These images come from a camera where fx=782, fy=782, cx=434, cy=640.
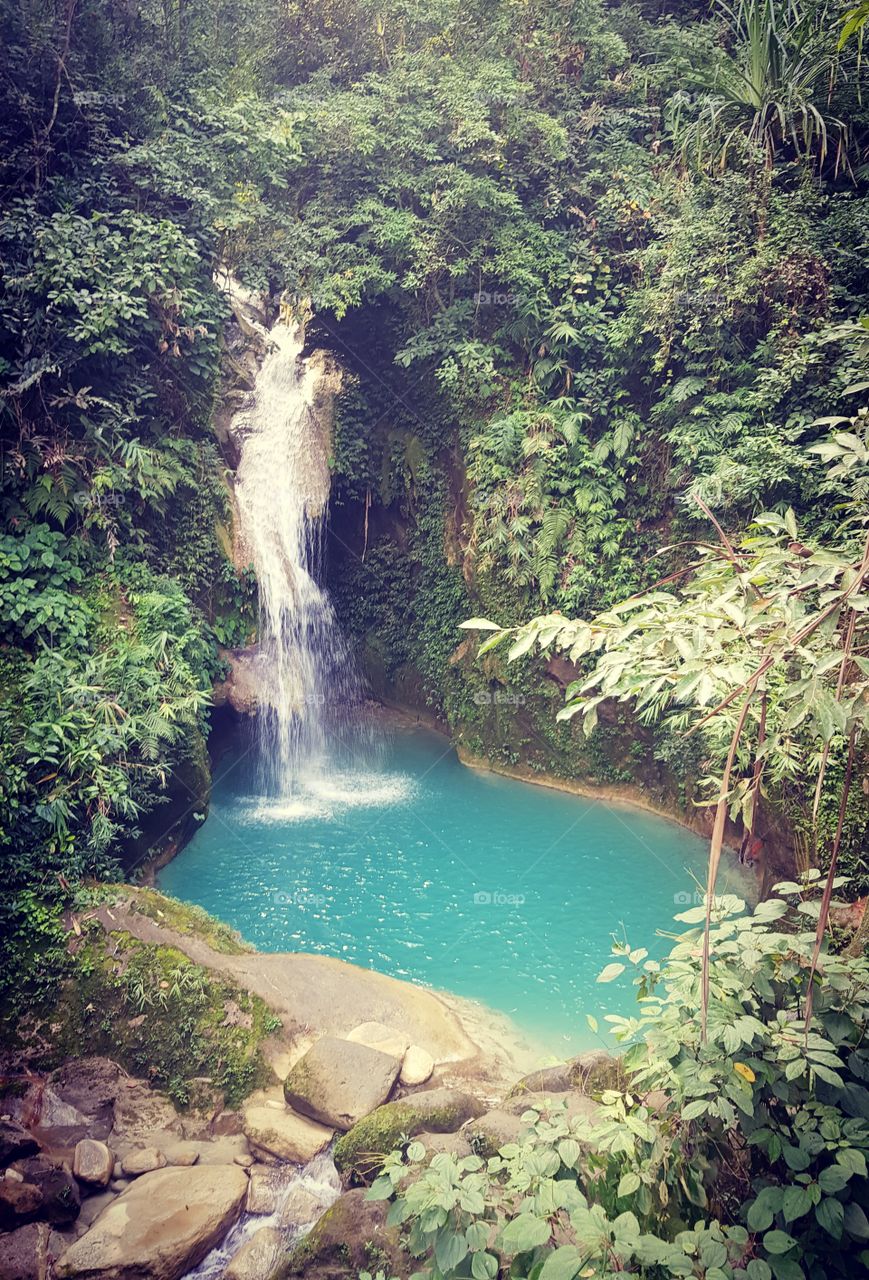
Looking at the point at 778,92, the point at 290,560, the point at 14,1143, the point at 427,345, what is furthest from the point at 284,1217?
the point at 778,92

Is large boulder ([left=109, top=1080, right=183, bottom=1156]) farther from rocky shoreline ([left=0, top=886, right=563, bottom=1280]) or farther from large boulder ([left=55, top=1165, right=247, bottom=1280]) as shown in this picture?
large boulder ([left=55, top=1165, right=247, bottom=1280])

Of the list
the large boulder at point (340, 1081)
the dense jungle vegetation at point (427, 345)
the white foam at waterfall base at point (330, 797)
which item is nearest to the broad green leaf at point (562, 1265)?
the dense jungle vegetation at point (427, 345)

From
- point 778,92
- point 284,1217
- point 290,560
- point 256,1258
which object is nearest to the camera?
point 256,1258

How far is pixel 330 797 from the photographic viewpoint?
416 inches

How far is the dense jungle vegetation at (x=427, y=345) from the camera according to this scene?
7621mm

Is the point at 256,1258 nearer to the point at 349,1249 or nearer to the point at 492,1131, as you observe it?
the point at 349,1249

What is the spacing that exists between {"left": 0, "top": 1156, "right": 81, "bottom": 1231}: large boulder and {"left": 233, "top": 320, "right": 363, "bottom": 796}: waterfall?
637cm

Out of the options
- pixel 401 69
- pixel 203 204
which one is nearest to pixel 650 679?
pixel 203 204

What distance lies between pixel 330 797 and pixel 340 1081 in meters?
5.45

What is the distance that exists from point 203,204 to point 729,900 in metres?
10.3

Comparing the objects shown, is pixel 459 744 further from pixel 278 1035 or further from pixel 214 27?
pixel 214 27

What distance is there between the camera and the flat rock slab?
195 inches

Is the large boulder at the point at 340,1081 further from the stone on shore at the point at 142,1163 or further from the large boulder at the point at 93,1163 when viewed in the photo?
the large boulder at the point at 93,1163

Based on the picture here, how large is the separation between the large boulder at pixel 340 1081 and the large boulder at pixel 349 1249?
0.95 m
